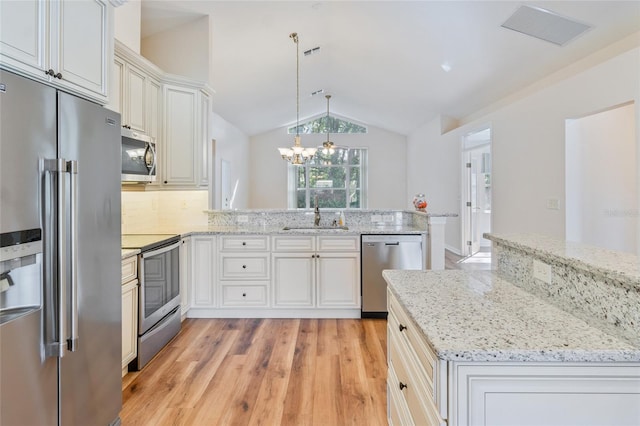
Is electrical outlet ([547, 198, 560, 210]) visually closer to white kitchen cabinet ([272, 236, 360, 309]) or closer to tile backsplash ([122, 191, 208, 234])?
white kitchen cabinet ([272, 236, 360, 309])

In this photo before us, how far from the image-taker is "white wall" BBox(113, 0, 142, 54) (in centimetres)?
286

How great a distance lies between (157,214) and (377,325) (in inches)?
102

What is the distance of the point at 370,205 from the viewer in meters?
9.59

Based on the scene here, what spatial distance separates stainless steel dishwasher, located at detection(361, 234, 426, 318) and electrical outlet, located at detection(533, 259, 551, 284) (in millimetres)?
1986

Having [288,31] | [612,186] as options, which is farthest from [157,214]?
[612,186]

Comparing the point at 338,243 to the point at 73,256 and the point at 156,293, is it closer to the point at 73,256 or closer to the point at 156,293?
the point at 156,293

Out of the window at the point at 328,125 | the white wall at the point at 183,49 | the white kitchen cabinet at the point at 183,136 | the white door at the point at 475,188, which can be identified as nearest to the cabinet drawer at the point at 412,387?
the white kitchen cabinet at the point at 183,136

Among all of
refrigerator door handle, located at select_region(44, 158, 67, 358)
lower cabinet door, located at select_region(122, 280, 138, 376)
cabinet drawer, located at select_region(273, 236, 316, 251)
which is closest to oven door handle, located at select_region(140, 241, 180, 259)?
lower cabinet door, located at select_region(122, 280, 138, 376)

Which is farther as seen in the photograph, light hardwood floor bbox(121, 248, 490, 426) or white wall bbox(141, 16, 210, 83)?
white wall bbox(141, 16, 210, 83)

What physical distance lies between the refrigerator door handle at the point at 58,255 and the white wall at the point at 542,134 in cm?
381

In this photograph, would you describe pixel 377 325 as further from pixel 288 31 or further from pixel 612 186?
pixel 288 31

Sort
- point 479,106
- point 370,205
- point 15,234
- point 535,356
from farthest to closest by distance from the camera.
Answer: point 370,205 < point 479,106 < point 15,234 < point 535,356

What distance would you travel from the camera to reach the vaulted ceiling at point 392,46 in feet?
10.6

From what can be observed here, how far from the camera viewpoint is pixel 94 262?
5.24ft
